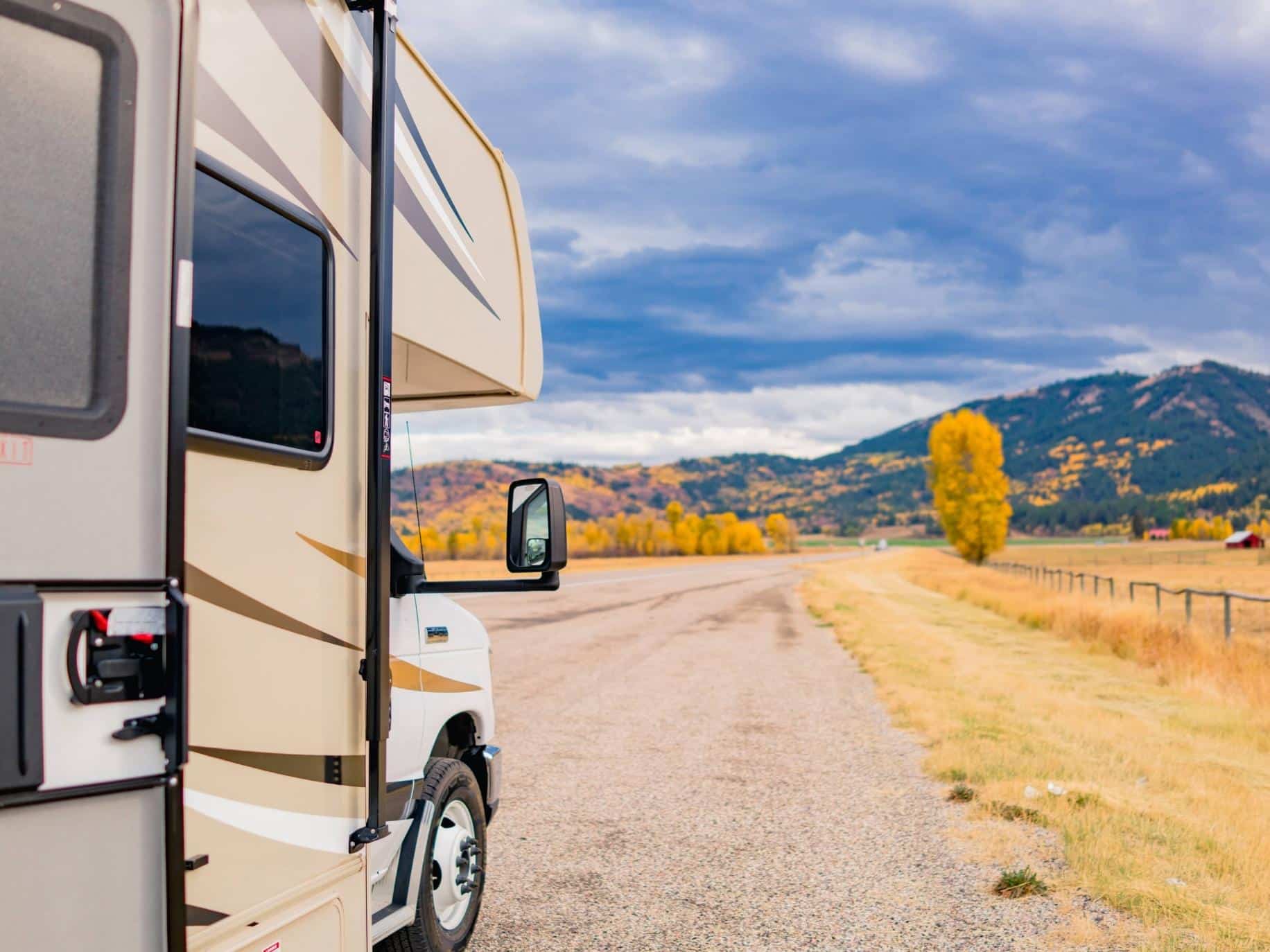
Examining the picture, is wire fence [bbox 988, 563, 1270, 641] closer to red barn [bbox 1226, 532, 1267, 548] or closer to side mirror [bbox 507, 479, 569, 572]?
side mirror [bbox 507, 479, 569, 572]

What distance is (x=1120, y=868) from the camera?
17.4ft

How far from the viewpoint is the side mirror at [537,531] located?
3613mm

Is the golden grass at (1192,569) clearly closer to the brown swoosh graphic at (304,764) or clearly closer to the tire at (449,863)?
the tire at (449,863)

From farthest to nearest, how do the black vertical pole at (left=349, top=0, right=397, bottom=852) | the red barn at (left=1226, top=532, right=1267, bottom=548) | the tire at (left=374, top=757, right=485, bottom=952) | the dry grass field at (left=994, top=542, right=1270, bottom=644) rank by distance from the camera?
the red barn at (left=1226, top=532, right=1267, bottom=548), the dry grass field at (left=994, top=542, right=1270, bottom=644), the tire at (left=374, top=757, right=485, bottom=952), the black vertical pole at (left=349, top=0, right=397, bottom=852)

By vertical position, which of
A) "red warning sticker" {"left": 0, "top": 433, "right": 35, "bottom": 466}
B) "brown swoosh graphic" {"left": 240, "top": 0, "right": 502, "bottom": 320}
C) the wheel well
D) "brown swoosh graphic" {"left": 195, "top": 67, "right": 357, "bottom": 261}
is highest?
"brown swoosh graphic" {"left": 240, "top": 0, "right": 502, "bottom": 320}

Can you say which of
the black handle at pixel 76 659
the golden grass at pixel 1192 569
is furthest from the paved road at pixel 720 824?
the golden grass at pixel 1192 569

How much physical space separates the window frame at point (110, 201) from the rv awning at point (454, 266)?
4.37 ft

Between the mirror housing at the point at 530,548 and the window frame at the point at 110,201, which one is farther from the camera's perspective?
the mirror housing at the point at 530,548

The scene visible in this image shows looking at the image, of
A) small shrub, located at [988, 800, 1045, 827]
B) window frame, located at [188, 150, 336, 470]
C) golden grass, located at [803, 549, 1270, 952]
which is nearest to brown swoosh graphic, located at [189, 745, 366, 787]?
window frame, located at [188, 150, 336, 470]

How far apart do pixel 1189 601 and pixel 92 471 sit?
54.5 feet

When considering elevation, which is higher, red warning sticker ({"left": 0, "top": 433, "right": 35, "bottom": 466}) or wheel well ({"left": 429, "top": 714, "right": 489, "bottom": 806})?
red warning sticker ({"left": 0, "top": 433, "right": 35, "bottom": 466})

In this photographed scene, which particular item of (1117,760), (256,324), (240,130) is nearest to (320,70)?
(240,130)

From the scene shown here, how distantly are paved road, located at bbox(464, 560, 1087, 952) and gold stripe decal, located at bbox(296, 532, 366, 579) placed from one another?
2.32 meters

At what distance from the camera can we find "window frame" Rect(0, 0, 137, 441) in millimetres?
1945
